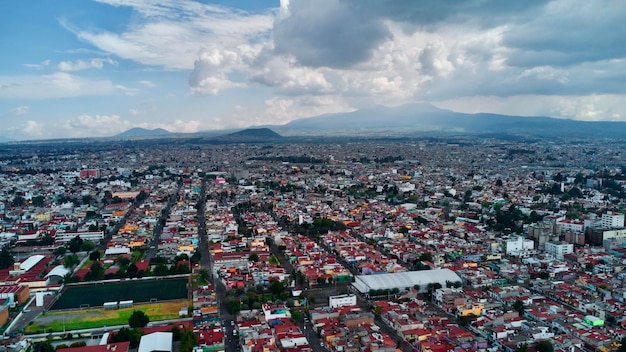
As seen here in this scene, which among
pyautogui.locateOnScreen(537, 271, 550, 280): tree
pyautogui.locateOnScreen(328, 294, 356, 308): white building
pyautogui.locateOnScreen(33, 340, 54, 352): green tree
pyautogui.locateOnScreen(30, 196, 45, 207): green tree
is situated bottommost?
pyautogui.locateOnScreen(537, 271, 550, 280): tree

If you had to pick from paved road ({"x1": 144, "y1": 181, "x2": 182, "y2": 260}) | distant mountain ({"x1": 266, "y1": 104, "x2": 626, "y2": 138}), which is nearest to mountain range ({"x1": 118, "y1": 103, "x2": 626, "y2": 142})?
distant mountain ({"x1": 266, "y1": 104, "x2": 626, "y2": 138})

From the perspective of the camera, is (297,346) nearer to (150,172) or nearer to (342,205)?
(342,205)

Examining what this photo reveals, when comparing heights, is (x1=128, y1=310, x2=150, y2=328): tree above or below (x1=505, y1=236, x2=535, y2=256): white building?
above

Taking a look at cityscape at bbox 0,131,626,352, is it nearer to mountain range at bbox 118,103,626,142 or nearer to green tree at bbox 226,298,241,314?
green tree at bbox 226,298,241,314

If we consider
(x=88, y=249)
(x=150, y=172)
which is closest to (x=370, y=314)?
(x=88, y=249)

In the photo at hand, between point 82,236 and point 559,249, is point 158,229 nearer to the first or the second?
point 82,236

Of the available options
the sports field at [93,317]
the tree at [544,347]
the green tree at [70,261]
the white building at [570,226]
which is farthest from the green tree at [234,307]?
the white building at [570,226]

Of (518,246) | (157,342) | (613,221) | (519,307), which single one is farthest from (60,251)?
(613,221)
